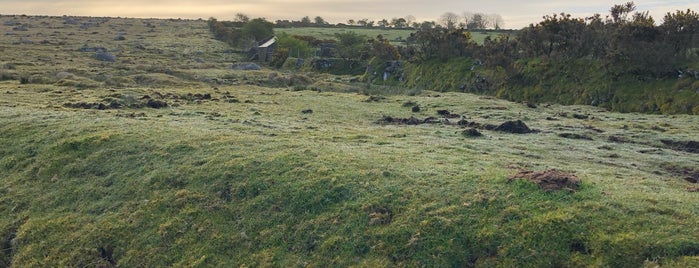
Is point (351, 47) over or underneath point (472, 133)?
over

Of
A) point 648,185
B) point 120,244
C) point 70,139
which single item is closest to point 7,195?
point 70,139

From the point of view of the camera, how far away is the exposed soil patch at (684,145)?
79.4ft

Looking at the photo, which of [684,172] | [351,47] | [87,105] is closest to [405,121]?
[684,172]

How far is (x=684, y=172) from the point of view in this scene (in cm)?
1958

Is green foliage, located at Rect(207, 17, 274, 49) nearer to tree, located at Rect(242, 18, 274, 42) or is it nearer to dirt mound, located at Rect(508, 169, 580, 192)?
tree, located at Rect(242, 18, 274, 42)

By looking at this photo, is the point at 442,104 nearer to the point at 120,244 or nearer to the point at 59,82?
the point at 120,244

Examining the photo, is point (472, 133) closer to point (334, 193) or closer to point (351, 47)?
point (334, 193)

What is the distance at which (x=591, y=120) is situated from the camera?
34531 mm

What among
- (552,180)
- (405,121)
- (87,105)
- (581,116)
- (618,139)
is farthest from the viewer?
(581,116)

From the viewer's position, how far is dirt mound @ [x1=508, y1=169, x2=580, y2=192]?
14.8 m

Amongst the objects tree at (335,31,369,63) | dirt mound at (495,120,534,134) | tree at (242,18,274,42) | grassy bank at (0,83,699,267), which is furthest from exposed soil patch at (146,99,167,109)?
tree at (242,18,274,42)

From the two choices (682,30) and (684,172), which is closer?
(684,172)

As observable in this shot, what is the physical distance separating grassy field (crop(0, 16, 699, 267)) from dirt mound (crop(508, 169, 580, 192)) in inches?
11.6

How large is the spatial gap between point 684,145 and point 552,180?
1435cm
